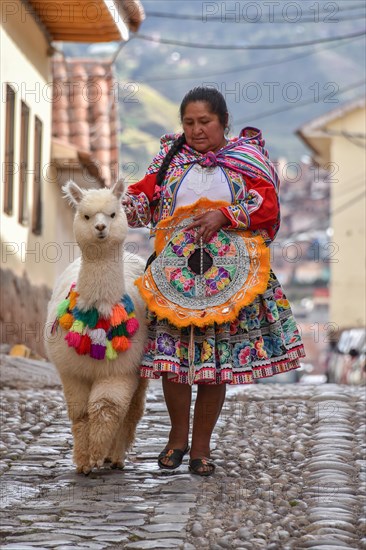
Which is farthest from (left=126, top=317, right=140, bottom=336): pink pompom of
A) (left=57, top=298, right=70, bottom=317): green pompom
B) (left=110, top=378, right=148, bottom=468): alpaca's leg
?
(left=110, top=378, right=148, bottom=468): alpaca's leg

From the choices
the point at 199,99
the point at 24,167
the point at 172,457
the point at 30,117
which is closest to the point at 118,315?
the point at 172,457

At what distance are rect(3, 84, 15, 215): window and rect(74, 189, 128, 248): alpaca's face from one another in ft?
25.7

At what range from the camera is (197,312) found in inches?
261

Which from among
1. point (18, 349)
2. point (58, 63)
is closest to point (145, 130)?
point (58, 63)

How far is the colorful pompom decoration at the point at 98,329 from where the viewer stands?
6.44m

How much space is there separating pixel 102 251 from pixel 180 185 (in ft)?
2.13

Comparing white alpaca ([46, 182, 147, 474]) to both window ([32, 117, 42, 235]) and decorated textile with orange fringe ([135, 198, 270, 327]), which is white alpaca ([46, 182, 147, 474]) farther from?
window ([32, 117, 42, 235])

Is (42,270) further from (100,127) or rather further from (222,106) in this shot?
(222,106)

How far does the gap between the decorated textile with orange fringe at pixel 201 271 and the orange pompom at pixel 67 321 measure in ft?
1.40

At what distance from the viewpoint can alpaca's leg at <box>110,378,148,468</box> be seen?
684 cm

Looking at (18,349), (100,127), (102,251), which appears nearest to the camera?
(102,251)

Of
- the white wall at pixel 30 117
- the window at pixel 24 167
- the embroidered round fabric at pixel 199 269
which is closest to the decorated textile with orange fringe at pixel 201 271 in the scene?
the embroidered round fabric at pixel 199 269

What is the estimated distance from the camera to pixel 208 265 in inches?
266

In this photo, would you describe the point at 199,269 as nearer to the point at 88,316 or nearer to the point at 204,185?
the point at 204,185
